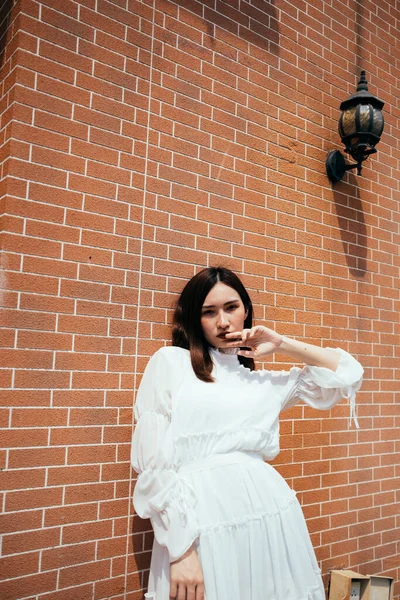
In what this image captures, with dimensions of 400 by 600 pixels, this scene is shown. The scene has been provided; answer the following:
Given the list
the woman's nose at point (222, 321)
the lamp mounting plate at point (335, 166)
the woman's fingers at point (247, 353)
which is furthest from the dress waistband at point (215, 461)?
the lamp mounting plate at point (335, 166)

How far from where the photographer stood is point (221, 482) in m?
2.24

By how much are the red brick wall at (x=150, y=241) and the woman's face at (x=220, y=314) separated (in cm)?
36

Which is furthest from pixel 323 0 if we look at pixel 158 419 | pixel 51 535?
pixel 51 535

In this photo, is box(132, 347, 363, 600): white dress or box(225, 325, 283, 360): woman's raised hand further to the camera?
box(225, 325, 283, 360): woman's raised hand

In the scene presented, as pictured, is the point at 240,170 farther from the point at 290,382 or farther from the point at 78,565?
the point at 78,565

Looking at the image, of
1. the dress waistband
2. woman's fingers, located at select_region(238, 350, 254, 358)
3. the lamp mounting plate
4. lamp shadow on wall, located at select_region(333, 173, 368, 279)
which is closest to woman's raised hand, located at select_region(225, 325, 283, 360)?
woman's fingers, located at select_region(238, 350, 254, 358)

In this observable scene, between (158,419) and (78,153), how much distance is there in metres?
1.27

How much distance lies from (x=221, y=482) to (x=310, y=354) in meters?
0.72

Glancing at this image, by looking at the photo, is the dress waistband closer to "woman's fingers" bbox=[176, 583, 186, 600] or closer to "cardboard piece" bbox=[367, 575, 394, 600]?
"woman's fingers" bbox=[176, 583, 186, 600]

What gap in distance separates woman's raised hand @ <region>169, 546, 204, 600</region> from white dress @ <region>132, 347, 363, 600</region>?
5 cm

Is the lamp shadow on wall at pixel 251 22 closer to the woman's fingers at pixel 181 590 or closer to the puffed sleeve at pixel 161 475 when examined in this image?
the puffed sleeve at pixel 161 475

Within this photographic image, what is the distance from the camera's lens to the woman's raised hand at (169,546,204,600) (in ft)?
6.55

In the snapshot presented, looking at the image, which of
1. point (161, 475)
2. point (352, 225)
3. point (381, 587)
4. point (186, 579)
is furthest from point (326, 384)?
point (381, 587)

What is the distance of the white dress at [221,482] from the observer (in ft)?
6.83
